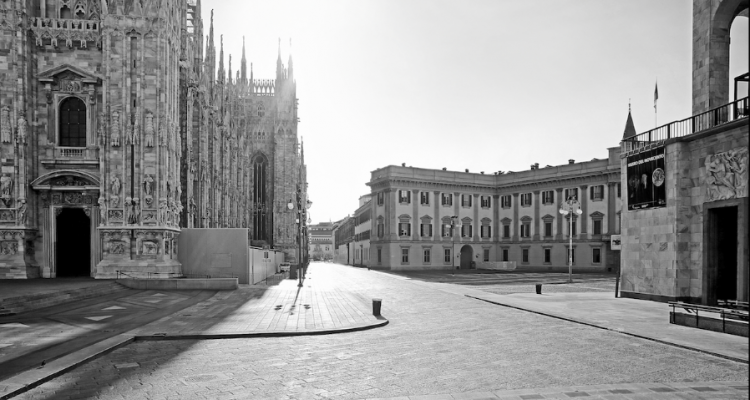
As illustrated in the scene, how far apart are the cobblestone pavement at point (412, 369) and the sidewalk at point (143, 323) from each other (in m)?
0.52

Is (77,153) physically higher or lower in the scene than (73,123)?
lower

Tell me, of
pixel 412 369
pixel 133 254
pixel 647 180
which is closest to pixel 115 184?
pixel 133 254

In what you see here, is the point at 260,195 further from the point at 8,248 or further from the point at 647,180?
the point at 647,180

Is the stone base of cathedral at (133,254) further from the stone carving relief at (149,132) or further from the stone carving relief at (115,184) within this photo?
the stone carving relief at (149,132)

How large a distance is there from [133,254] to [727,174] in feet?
92.9

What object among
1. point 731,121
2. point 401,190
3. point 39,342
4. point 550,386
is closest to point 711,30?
point 731,121

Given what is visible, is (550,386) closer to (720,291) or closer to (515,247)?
(720,291)

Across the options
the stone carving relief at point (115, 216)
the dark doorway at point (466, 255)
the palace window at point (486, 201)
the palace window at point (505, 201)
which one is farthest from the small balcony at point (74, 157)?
the palace window at point (505, 201)

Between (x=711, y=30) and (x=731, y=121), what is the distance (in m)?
5.21

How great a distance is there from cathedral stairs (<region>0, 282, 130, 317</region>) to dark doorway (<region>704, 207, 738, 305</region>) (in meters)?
25.4

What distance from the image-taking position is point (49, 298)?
18.9m

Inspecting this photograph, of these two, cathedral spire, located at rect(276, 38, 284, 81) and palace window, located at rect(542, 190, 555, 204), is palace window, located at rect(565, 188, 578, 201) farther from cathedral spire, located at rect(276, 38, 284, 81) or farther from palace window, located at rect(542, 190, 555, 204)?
cathedral spire, located at rect(276, 38, 284, 81)

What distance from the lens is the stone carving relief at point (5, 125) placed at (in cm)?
2741

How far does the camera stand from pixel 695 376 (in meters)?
9.38
